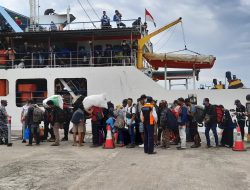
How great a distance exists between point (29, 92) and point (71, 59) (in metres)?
2.48

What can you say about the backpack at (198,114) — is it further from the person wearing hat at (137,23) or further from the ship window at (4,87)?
the ship window at (4,87)

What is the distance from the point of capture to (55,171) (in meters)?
7.18

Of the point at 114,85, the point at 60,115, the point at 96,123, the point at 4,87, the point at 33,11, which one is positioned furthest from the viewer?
the point at 33,11

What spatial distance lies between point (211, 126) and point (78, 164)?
14.2 ft

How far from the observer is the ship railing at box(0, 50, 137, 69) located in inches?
684

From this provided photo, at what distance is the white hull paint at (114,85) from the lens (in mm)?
15781

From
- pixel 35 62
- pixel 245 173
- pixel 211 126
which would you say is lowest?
pixel 245 173

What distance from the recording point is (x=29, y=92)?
1775 cm

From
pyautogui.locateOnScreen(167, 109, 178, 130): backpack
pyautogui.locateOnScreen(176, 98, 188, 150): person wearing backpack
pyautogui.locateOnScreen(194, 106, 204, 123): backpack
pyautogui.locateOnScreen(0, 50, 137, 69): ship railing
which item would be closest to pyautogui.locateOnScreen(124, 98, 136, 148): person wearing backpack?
pyautogui.locateOnScreen(167, 109, 178, 130): backpack

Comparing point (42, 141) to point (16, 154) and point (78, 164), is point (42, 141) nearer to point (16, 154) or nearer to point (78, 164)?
point (16, 154)

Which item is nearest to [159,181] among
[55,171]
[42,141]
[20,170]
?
[55,171]

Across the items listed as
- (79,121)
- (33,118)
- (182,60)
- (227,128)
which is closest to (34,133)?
(33,118)

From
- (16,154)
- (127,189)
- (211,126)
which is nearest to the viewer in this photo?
(127,189)

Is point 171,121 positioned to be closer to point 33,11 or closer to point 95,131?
point 95,131
